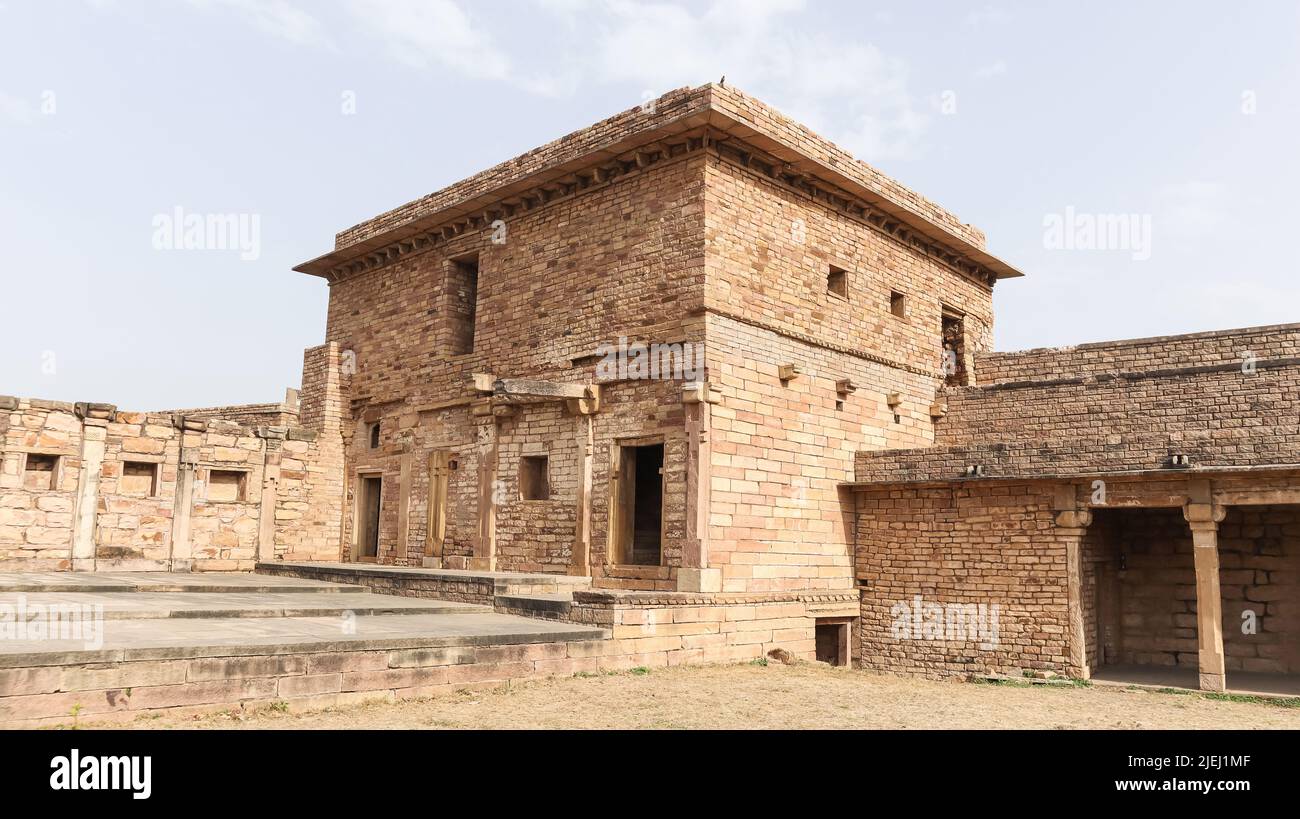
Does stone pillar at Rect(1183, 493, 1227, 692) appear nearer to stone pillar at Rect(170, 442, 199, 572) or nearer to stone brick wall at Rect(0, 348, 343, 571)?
stone brick wall at Rect(0, 348, 343, 571)

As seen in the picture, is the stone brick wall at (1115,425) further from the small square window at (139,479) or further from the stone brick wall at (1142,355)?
the small square window at (139,479)

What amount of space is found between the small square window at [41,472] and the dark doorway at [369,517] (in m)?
5.34

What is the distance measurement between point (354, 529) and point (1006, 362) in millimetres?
13043

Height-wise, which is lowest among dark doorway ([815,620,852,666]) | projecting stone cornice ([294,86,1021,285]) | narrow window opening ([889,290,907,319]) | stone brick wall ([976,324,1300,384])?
dark doorway ([815,620,852,666])

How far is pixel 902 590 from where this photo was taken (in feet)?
45.5

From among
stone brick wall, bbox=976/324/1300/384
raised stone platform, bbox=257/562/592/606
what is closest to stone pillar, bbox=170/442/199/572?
raised stone platform, bbox=257/562/592/606

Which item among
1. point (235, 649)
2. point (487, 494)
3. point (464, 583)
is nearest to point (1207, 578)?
point (464, 583)

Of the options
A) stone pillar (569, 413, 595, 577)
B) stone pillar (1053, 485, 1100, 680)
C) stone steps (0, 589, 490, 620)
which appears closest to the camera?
stone steps (0, 589, 490, 620)

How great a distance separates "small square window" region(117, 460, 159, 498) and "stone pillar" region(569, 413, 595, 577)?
7383 mm

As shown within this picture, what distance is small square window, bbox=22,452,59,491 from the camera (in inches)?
546

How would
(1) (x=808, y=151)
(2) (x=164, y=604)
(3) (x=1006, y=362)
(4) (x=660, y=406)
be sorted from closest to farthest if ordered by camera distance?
(2) (x=164, y=604), (4) (x=660, y=406), (1) (x=808, y=151), (3) (x=1006, y=362)

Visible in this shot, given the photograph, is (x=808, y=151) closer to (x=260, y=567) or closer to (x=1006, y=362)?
(x=1006, y=362)

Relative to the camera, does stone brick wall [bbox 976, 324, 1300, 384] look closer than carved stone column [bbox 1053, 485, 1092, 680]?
No

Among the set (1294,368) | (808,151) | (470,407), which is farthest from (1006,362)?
(470,407)
